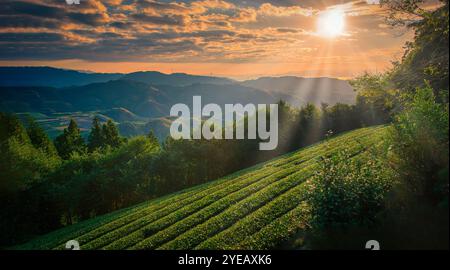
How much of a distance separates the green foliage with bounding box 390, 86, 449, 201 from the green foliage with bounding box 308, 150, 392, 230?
1.38m

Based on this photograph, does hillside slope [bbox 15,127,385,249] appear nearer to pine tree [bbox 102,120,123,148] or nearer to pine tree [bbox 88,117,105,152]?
pine tree [bbox 102,120,123,148]

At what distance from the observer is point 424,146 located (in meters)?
12.3

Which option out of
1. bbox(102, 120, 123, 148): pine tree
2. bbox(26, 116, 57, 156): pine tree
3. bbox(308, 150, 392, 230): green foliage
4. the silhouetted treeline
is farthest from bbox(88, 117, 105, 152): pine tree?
bbox(308, 150, 392, 230): green foliage

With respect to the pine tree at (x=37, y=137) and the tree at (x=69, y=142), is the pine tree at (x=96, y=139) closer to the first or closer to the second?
the tree at (x=69, y=142)

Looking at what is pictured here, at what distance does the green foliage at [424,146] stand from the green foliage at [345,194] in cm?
138

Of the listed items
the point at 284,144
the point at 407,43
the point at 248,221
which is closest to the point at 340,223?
the point at 248,221

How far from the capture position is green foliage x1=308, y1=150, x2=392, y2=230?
12.7 m

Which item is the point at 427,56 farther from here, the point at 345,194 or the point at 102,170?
the point at 102,170

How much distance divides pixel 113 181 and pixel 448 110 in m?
50.0

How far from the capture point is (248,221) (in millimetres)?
18984

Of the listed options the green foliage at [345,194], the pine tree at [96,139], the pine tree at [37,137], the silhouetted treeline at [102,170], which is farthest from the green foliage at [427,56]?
the pine tree at [96,139]

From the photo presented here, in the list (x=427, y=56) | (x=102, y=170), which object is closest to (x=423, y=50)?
(x=427, y=56)

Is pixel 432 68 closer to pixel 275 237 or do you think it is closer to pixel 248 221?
pixel 275 237
